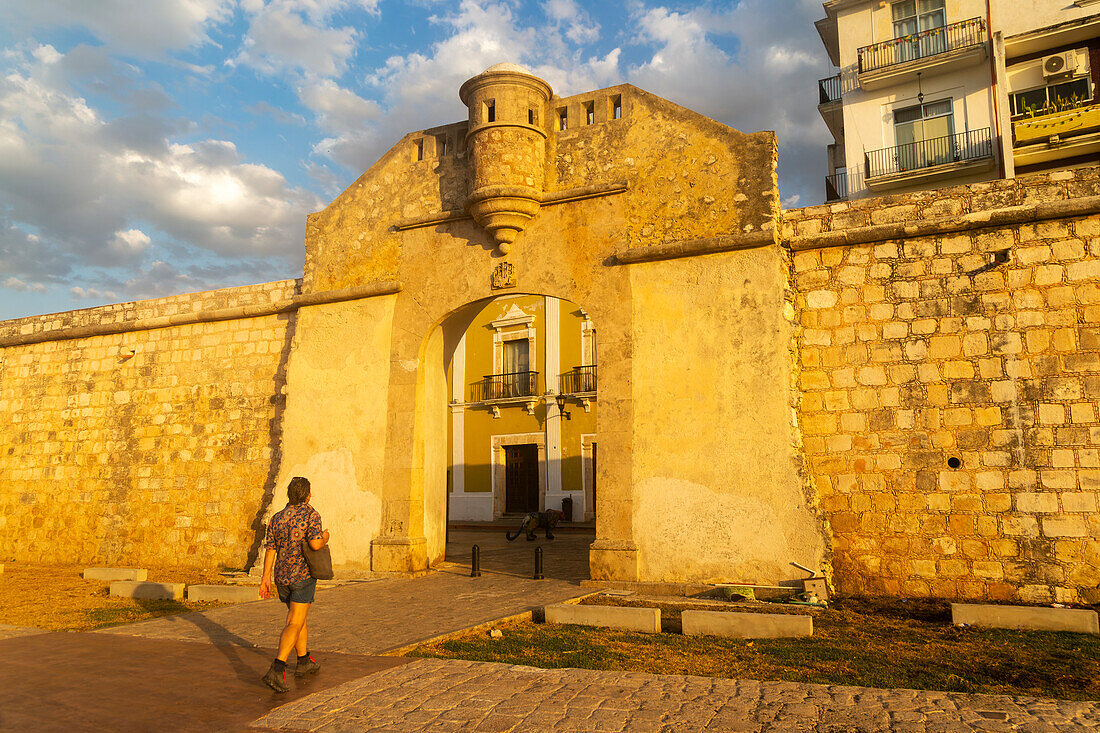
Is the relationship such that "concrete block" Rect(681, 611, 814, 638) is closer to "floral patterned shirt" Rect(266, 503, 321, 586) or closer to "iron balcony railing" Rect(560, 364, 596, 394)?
"floral patterned shirt" Rect(266, 503, 321, 586)

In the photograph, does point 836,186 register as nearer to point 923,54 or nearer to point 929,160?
point 929,160

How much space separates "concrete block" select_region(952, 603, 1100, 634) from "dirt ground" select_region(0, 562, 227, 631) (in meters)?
7.13

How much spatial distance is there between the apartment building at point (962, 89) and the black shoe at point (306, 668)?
20.4m

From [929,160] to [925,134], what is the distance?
3.25ft

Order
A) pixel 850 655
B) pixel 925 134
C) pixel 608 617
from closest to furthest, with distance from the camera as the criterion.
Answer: pixel 850 655 → pixel 608 617 → pixel 925 134

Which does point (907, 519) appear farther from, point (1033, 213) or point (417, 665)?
point (417, 665)

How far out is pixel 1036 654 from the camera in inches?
197

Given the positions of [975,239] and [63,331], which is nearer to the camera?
[975,239]

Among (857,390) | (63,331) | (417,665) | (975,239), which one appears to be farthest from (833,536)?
(63,331)

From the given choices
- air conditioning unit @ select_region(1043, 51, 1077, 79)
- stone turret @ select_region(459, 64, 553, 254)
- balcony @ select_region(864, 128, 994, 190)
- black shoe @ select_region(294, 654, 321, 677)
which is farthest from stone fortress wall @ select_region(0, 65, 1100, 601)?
air conditioning unit @ select_region(1043, 51, 1077, 79)

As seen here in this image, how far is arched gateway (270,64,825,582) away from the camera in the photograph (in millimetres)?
8070

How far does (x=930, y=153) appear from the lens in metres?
20.3

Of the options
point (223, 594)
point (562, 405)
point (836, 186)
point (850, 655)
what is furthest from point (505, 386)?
A: point (850, 655)

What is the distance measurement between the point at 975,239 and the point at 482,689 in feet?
22.0
